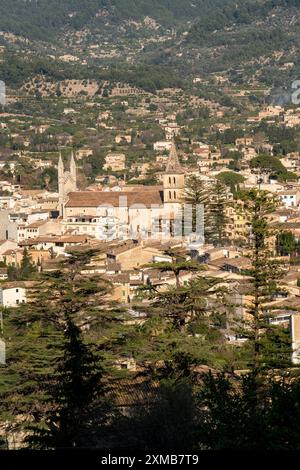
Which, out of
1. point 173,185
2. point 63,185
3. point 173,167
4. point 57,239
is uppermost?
point 173,167

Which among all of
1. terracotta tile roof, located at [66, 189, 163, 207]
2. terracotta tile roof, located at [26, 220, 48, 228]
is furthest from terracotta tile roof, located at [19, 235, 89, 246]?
terracotta tile roof, located at [66, 189, 163, 207]

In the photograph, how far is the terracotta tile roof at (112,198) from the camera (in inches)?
1727

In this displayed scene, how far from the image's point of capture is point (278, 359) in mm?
15180

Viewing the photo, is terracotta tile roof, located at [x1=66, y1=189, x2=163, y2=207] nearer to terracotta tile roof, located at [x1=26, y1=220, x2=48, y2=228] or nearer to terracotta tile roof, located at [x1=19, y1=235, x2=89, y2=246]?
terracotta tile roof, located at [x1=26, y1=220, x2=48, y2=228]

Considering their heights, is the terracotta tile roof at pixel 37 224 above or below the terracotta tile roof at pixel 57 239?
above

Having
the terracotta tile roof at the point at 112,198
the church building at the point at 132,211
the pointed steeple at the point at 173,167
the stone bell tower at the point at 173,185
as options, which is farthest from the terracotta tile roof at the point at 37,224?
the pointed steeple at the point at 173,167

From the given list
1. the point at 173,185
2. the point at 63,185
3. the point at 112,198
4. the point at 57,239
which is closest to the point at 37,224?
the point at 112,198

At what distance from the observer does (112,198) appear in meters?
44.3

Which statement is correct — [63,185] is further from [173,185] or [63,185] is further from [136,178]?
[136,178]

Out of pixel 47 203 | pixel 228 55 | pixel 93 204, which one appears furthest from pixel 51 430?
pixel 228 55

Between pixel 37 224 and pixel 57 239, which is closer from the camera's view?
pixel 57 239

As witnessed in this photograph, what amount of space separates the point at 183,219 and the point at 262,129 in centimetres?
6147

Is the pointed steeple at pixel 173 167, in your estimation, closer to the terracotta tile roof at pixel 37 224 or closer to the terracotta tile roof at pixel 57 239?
the terracotta tile roof at pixel 57 239

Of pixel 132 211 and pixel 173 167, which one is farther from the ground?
pixel 173 167
